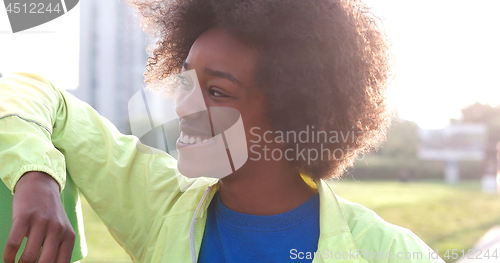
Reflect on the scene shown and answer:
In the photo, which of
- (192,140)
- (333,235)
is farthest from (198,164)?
(333,235)

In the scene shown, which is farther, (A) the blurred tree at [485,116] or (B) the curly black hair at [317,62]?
(A) the blurred tree at [485,116]

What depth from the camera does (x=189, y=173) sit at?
1.59 m

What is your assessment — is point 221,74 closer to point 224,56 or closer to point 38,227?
point 224,56

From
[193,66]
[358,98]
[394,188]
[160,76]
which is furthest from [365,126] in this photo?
[394,188]

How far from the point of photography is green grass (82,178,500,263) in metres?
7.86

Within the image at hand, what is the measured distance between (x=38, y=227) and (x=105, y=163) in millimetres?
573

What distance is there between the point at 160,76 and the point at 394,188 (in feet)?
68.4

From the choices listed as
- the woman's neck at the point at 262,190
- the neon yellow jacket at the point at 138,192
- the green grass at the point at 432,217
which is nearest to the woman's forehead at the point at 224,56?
the woman's neck at the point at 262,190

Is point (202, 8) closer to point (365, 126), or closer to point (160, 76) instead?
point (160, 76)

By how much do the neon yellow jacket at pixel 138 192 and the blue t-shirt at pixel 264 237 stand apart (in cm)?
4

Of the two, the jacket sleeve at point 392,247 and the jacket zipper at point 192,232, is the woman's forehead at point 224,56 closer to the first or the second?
the jacket zipper at point 192,232

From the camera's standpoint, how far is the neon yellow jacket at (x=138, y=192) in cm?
142

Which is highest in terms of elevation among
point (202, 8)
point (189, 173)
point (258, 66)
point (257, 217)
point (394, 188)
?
point (202, 8)

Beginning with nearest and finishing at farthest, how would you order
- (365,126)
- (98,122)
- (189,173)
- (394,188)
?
1. (189,173)
2. (98,122)
3. (365,126)
4. (394,188)
